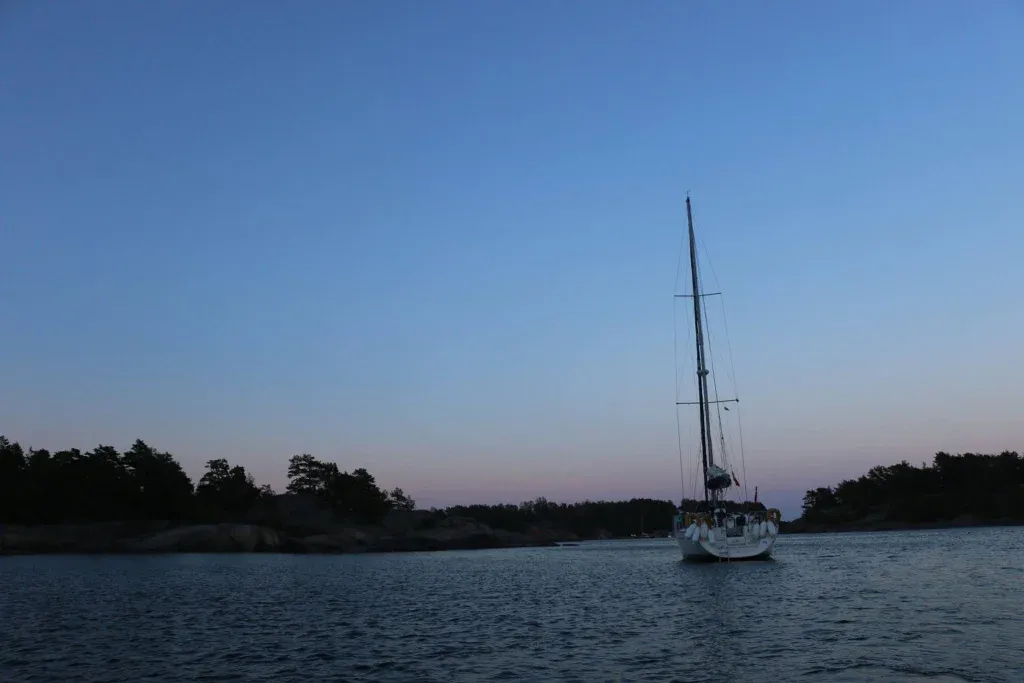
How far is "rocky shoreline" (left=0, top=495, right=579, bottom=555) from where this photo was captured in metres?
122

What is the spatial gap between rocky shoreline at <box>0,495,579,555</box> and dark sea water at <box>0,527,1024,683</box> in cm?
6383

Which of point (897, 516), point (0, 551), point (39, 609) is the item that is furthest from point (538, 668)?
point (897, 516)

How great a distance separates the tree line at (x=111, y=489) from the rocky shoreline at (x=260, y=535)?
4.10 metres

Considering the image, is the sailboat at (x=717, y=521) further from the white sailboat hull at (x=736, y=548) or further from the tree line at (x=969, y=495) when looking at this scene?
the tree line at (x=969, y=495)

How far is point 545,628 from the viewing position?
34719 millimetres

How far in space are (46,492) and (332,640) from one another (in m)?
118

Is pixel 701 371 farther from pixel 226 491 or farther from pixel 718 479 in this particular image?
pixel 226 491

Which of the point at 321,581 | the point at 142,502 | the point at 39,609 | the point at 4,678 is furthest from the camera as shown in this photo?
the point at 142,502

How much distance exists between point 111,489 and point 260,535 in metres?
25.7

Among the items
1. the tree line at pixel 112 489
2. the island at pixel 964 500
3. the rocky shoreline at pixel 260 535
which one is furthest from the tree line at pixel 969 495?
the tree line at pixel 112 489

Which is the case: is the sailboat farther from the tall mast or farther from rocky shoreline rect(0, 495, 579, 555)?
rocky shoreline rect(0, 495, 579, 555)

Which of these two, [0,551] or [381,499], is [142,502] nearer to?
[0,551]

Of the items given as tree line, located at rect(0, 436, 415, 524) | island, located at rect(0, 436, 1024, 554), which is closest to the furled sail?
island, located at rect(0, 436, 1024, 554)

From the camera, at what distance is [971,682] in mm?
21172
